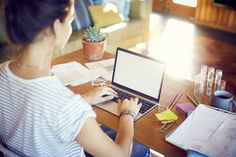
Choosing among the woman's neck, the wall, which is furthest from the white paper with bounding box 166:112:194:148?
the wall

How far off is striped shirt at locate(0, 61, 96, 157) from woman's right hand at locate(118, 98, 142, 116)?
0.34 meters

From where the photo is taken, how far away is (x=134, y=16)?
12.2ft

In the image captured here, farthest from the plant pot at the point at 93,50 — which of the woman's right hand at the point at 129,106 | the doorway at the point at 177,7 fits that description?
the doorway at the point at 177,7

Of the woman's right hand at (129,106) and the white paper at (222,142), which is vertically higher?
the woman's right hand at (129,106)

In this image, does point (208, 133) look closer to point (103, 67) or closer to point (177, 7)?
point (103, 67)

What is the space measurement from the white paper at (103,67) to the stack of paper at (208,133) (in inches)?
21.9

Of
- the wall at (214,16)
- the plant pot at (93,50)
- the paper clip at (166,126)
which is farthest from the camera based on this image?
the wall at (214,16)

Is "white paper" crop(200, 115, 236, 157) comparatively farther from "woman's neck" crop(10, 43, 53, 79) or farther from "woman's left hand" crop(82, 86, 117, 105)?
"woman's neck" crop(10, 43, 53, 79)

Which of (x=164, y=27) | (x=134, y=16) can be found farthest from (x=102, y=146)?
(x=164, y=27)

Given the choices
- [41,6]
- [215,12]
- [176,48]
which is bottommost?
[176,48]

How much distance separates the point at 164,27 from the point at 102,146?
12.7 ft

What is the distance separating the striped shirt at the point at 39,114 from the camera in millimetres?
968

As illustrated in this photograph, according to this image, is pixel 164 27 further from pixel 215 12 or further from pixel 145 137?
pixel 145 137

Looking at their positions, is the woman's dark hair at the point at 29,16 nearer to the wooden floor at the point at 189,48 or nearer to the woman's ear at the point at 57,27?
the woman's ear at the point at 57,27
